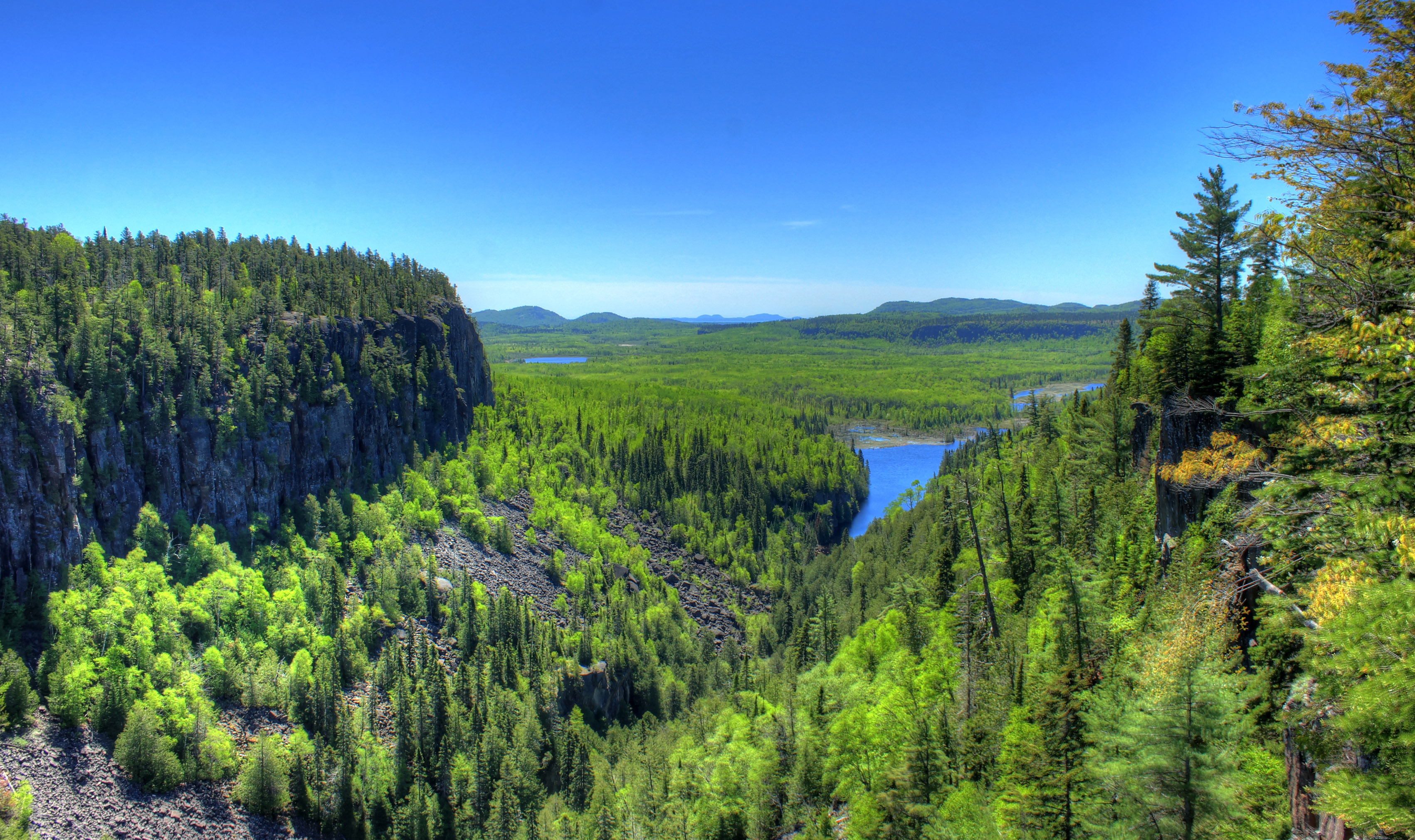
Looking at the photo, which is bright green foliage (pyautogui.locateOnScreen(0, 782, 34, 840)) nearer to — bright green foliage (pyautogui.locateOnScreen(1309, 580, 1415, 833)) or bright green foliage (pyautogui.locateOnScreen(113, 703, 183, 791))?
bright green foliage (pyautogui.locateOnScreen(113, 703, 183, 791))

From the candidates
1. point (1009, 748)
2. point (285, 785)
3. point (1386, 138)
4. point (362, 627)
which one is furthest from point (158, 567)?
point (1386, 138)

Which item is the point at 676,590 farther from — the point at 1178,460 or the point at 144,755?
the point at 1178,460

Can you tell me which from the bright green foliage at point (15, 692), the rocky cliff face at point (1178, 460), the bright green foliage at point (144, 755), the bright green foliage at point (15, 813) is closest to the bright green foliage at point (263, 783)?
the bright green foliage at point (144, 755)

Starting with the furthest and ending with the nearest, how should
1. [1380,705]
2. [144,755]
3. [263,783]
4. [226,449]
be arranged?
[226,449], [263,783], [144,755], [1380,705]

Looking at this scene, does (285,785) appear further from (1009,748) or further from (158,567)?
(1009,748)

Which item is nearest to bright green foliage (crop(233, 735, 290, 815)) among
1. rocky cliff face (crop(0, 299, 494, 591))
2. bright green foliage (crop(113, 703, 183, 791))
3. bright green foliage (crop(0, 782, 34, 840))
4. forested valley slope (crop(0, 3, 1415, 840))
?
forested valley slope (crop(0, 3, 1415, 840))

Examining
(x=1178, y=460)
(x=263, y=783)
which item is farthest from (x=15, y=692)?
(x=1178, y=460)
